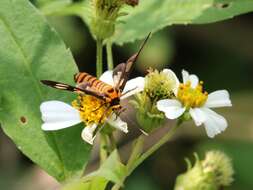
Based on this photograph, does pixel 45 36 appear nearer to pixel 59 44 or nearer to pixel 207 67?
pixel 59 44

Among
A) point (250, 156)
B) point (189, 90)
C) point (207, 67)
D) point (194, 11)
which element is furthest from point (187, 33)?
point (189, 90)

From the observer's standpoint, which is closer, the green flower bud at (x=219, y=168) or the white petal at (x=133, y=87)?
the white petal at (x=133, y=87)

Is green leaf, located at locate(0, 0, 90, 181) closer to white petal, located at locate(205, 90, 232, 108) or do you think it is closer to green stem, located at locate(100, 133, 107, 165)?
green stem, located at locate(100, 133, 107, 165)

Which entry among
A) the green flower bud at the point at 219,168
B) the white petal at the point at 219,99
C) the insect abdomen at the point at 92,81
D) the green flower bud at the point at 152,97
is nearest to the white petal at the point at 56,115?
the insect abdomen at the point at 92,81

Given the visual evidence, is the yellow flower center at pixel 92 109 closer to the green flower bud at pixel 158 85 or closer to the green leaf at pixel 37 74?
the green leaf at pixel 37 74

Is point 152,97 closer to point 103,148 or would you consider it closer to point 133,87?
point 133,87
